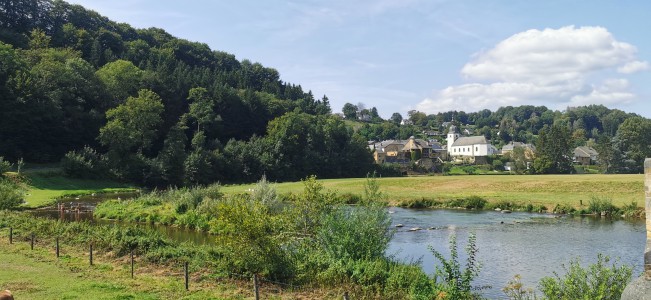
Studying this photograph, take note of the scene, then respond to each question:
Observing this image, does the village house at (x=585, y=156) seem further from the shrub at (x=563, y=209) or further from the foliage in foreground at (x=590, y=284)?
the foliage in foreground at (x=590, y=284)

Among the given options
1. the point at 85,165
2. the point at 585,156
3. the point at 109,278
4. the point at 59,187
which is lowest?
the point at 109,278

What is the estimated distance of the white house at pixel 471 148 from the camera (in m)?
173

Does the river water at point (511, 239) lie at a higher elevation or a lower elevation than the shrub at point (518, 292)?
lower

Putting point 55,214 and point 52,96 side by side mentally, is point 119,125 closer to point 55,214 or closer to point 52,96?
point 52,96

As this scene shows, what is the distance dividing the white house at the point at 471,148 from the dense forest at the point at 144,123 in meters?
61.4

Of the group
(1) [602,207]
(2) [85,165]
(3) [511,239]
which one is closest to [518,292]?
(3) [511,239]

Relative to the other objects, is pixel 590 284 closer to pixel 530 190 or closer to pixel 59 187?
pixel 530 190

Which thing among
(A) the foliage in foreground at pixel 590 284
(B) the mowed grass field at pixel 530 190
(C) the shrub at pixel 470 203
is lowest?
(C) the shrub at pixel 470 203

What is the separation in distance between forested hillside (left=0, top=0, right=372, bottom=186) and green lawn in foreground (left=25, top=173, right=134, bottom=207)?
2.59 metres

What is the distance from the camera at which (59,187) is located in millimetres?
63000

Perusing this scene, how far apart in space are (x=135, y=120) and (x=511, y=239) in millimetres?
69664

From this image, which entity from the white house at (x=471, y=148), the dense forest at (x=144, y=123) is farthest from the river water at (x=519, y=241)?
the white house at (x=471, y=148)

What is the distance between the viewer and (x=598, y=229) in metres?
35.5

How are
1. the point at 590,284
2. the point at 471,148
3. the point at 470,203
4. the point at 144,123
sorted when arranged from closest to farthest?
1. the point at 590,284
2. the point at 470,203
3. the point at 144,123
4. the point at 471,148
